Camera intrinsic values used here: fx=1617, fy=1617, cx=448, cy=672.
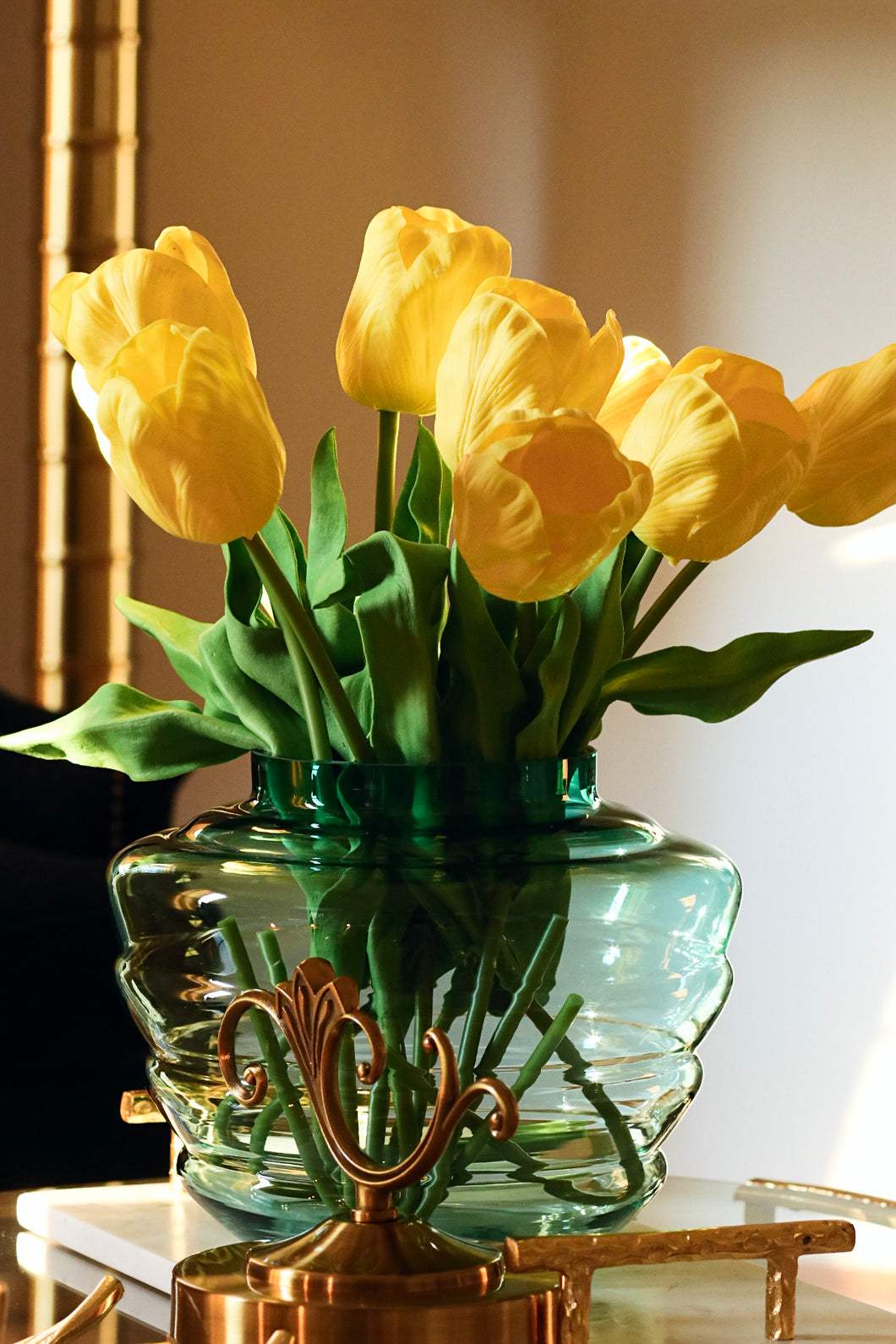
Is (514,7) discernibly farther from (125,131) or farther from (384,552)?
(384,552)

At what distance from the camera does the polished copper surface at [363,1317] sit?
435 mm

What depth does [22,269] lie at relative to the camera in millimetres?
3113

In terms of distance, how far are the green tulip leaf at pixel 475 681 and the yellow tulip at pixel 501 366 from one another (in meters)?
0.05

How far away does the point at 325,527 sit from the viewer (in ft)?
1.74

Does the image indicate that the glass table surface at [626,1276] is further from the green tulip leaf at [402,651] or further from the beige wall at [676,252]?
the beige wall at [676,252]

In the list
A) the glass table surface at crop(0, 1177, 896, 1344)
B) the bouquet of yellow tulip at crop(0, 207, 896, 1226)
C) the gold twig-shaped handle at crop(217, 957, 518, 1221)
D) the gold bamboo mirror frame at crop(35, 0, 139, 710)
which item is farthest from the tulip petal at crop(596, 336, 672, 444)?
the gold bamboo mirror frame at crop(35, 0, 139, 710)

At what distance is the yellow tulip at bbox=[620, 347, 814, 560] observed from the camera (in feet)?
1.46

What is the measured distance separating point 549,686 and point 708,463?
8 cm

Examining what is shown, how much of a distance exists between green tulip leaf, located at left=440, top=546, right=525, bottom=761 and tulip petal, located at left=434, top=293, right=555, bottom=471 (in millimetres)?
54

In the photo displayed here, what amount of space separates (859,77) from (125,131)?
144 cm

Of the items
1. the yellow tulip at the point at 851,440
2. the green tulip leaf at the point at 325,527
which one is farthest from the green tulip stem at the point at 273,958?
the yellow tulip at the point at 851,440

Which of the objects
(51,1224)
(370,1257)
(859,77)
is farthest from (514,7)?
(370,1257)

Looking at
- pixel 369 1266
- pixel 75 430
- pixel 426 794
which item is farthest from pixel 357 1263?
pixel 75 430

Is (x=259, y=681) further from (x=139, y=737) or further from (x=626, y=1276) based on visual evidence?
(x=626, y=1276)
